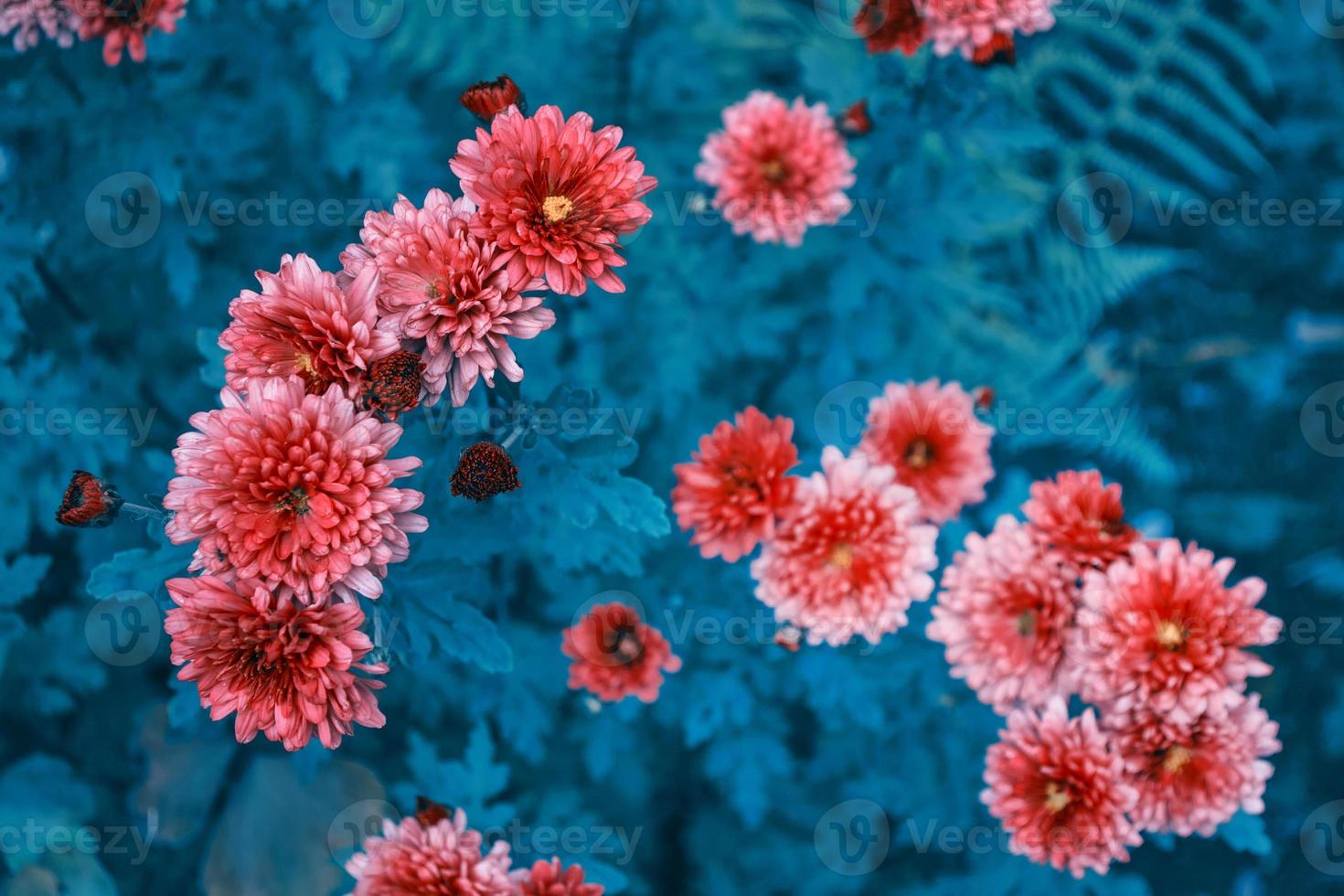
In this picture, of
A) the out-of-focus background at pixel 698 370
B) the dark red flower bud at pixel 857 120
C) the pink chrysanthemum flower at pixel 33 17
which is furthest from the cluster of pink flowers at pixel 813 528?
the pink chrysanthemum flower at pixel 33 17

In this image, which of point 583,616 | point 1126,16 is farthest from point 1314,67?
point 583,616

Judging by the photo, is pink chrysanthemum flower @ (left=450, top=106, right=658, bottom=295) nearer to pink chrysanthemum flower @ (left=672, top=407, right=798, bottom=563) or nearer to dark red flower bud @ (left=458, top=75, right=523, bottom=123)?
dark red flower bud @ (left=458, top=75, right=523, bottom=123)

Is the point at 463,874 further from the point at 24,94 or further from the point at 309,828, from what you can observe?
the point at 24,94

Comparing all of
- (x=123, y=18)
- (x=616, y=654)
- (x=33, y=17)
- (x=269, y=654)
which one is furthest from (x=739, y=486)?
(x=33, y=17)

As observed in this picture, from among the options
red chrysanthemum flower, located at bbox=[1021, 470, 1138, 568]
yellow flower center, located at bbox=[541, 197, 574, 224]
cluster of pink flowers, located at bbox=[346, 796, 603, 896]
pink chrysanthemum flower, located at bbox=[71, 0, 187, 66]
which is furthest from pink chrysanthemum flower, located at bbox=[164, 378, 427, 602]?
red chrysanthemum flower, located at bbox=[1021, 470, 1138, 568]

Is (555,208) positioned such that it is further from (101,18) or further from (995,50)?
(101,18)

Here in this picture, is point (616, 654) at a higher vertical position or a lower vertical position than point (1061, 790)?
higher
